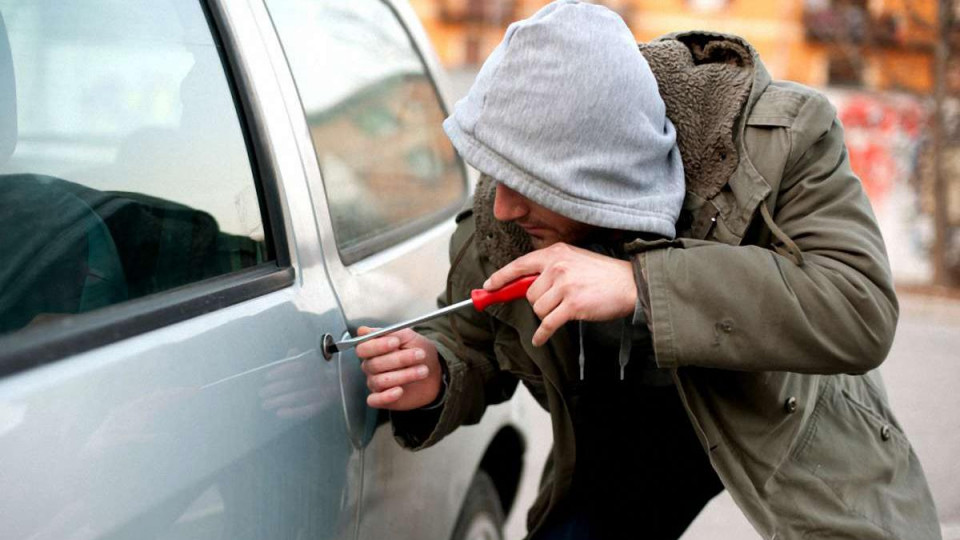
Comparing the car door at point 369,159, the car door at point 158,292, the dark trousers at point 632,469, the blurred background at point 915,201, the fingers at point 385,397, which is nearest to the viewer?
the car door at point 158,292

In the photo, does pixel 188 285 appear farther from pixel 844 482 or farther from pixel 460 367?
pixel 844 482

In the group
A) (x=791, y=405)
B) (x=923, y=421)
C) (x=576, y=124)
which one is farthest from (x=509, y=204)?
(x=923, y=421)

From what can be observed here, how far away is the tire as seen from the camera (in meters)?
2.46

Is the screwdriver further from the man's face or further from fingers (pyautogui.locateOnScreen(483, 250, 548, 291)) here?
the man's face

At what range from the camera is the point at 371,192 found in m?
2.30

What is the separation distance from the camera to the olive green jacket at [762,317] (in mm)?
1487

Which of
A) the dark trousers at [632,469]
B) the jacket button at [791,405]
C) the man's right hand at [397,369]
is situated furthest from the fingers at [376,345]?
the jacket button at [791,405]

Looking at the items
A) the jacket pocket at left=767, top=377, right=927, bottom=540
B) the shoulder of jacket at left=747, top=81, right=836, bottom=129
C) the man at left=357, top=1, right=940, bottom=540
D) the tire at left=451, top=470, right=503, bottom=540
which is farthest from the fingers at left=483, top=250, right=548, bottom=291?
the tire at left=451, top=470, right=503, bottom=540

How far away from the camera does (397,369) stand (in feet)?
5.71

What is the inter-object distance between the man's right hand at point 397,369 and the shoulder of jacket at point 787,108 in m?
0.66

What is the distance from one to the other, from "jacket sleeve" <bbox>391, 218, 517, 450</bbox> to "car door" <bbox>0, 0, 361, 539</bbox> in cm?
16

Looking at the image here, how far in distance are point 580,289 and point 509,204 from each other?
218mm

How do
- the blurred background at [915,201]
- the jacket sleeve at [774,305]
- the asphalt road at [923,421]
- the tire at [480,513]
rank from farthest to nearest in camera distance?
the blurred background at [915,201]
the asphalt road at [923,421]
the tire at [480,513]
the jacket sleeve at [774,305]

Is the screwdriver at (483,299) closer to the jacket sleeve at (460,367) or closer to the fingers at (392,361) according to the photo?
the fingers at (392,361)
